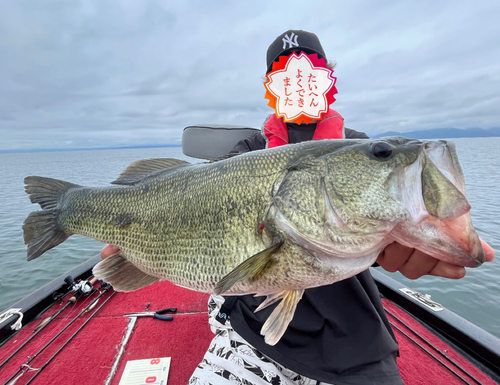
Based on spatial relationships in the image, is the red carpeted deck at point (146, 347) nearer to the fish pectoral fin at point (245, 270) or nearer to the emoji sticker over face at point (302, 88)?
the fish pectoral fin at point (245, 270)

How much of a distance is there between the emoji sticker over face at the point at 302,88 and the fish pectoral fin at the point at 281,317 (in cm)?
196

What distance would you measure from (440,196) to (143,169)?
1.95 meters

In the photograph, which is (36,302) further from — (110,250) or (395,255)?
(395,255)

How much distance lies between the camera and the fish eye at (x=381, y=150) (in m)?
1.39

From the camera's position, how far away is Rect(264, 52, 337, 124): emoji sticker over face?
118 inches

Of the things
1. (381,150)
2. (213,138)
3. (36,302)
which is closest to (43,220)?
(213,138)

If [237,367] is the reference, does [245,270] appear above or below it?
above

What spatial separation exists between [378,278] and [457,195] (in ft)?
11.5

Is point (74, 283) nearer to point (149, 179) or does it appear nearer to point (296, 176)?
point (149, 179)

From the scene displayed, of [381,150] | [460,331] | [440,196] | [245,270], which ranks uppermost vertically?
[381,150]

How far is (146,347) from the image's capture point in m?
3.15

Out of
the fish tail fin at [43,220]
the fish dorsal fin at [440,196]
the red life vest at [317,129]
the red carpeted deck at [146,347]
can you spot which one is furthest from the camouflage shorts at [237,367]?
the red life vest at [317,129]

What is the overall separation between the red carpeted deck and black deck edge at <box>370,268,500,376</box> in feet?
0.31

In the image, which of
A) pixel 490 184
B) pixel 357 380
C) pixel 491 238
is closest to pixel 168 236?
pixel 357 380
